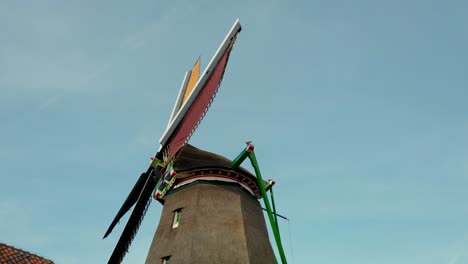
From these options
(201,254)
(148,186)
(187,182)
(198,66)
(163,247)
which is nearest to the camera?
(201,254)

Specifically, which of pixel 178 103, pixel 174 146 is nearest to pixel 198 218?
pixel 174 146

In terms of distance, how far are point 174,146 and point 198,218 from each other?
2.83m

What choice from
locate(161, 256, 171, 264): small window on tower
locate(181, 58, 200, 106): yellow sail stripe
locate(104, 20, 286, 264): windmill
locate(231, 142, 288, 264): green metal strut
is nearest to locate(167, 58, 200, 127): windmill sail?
locate(181, 58, 200, 106): yellow sail stripe

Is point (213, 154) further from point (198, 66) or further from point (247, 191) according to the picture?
point (198, 66)

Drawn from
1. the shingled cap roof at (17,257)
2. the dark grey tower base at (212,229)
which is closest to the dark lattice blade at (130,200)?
the dark grey tower base at (212,229)

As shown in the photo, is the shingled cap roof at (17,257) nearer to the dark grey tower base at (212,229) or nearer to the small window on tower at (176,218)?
the dark grey tower base at (212,229)

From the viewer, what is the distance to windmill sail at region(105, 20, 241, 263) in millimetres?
13281

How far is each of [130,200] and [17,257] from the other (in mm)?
4606

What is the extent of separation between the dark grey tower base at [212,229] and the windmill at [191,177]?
4 cm

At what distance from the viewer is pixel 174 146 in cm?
1435

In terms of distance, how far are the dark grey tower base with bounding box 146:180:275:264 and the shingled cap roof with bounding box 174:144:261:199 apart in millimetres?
345

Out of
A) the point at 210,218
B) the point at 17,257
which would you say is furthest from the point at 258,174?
the point at 17,257

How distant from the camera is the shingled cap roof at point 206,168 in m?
14.2

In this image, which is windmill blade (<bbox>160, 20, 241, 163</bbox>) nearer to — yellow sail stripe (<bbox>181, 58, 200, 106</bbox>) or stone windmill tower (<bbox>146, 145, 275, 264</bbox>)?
stone windmill tower (<bbox>146, 145, 275, 264</bbox>)
